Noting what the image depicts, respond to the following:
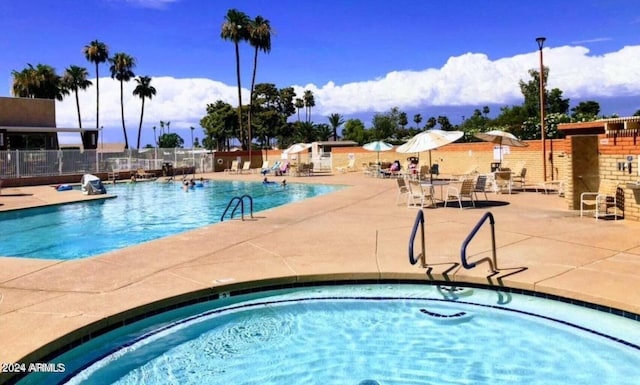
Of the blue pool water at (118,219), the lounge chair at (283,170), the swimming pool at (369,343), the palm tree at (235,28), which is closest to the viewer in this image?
the swimming pool at (369,343)

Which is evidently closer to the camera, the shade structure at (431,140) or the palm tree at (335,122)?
the shade structure at (431,140)

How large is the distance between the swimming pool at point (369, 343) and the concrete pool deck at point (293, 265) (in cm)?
22

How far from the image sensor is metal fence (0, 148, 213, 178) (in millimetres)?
25969

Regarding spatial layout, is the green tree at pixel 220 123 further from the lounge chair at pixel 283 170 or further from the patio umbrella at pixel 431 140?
the patio umbrella at pixel 431 140

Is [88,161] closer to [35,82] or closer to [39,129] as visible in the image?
[39,129]

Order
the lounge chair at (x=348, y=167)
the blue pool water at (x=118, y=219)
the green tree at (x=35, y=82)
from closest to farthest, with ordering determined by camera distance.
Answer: the blue pool water at (x=118, y=219)
the lounge chair at (x=348, y=167)
the green tree at (x=35, y=82)

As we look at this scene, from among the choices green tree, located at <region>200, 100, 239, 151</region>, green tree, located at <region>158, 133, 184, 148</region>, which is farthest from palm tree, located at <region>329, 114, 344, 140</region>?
green tree, located at <region>158, 133, 184, 148</region>

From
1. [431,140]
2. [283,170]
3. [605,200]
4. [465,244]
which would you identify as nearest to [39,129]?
[283,170]

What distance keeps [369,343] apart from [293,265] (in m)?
2.25

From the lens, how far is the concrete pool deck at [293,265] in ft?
17.4

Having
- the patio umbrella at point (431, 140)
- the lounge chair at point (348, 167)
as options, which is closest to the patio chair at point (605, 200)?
the patio umbrella at point (431, 140)

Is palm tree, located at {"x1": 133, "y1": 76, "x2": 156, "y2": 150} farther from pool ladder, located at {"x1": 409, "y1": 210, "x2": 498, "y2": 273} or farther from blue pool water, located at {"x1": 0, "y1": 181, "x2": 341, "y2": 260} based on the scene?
pool ladder, located at {"x1": 409, "y1": 210, "x2": 498, "y2": 273}

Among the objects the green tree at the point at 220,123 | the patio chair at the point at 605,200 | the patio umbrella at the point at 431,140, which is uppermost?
the green tree at the point at 220,123

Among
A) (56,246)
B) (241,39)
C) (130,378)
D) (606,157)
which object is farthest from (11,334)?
(241,39)
